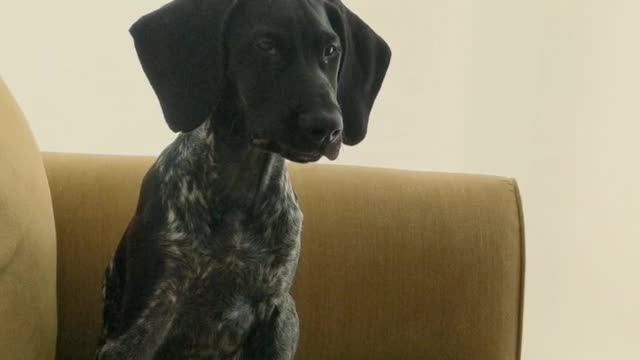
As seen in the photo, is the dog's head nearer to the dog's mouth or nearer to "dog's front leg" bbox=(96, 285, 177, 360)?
the dog's mouth

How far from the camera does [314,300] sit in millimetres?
1541

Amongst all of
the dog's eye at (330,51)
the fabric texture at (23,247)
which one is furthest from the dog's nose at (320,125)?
the fabric texture at (23,247)

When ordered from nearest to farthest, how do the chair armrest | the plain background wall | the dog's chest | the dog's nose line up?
the dog's nose → the dog's chest → the chair armrest → the plain background wall

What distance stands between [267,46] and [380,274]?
2.16 ft

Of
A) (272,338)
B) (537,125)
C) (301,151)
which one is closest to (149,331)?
(272,338)

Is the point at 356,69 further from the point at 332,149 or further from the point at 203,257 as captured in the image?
the point at 203,257

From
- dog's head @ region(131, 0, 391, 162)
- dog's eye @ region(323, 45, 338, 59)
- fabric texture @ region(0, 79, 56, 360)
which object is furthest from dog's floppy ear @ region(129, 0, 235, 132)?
fabric texture @ region(0, 79, 56, 360)

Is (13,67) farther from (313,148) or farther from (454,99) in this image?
(313,148)

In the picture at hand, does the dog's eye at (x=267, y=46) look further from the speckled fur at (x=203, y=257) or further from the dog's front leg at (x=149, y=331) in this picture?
the dog's front leg at (x=149, y=331)

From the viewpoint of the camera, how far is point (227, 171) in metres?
1.07

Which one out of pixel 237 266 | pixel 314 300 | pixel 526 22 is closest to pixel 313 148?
pixel 237 266

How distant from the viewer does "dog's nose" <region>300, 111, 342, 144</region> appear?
0.91 metres

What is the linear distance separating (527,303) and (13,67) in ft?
3.97

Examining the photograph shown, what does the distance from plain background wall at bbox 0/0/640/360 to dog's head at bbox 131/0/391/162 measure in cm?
87
